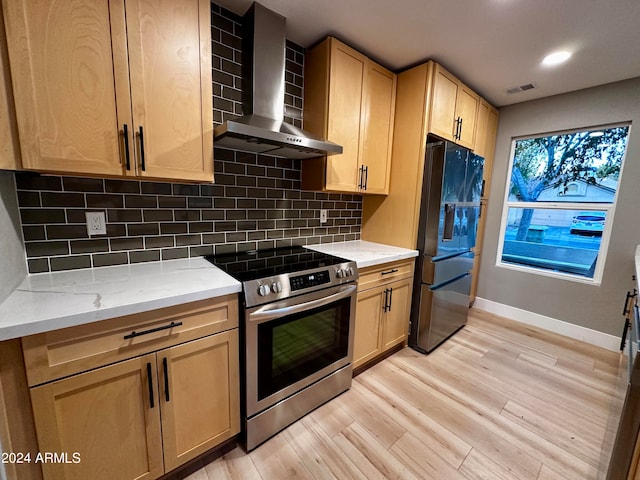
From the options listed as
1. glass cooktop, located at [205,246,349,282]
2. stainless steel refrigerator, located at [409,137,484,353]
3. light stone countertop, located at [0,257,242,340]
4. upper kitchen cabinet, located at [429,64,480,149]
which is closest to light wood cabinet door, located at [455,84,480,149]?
upper kitchen cabinet, located at [429,64,480,149]

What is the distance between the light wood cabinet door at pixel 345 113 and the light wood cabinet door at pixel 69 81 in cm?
124

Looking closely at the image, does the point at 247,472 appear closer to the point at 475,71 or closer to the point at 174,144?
the point at 174,144

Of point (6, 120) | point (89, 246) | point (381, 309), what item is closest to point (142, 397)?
point (89, 246)

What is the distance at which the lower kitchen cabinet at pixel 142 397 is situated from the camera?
0.90m

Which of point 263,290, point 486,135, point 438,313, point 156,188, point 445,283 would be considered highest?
point 486,135

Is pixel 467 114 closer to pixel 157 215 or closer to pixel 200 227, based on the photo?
pixel 200 227

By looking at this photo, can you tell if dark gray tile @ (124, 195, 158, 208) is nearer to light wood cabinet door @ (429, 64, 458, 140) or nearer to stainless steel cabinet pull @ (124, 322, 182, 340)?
stainless steel cabinet pull @ (124, 322, 182, 340)

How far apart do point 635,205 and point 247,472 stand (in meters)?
3.70

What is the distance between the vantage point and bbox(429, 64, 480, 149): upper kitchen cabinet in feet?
7.15

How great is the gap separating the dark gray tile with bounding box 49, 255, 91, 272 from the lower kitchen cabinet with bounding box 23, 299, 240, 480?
2.12ft

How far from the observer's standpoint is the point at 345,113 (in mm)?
1985

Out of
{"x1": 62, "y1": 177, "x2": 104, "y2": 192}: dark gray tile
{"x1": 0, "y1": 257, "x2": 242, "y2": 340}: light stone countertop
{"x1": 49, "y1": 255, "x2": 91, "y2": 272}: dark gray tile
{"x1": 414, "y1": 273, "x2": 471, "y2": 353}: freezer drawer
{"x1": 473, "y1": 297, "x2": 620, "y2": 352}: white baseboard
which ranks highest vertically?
{"x1": 62, "y1": 177, "x2": 104, "y2": 192}: dark gray tile

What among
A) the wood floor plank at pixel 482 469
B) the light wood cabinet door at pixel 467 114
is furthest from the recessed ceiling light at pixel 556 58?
the wood floor plank at pixel 482 469

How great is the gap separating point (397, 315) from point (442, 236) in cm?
78
